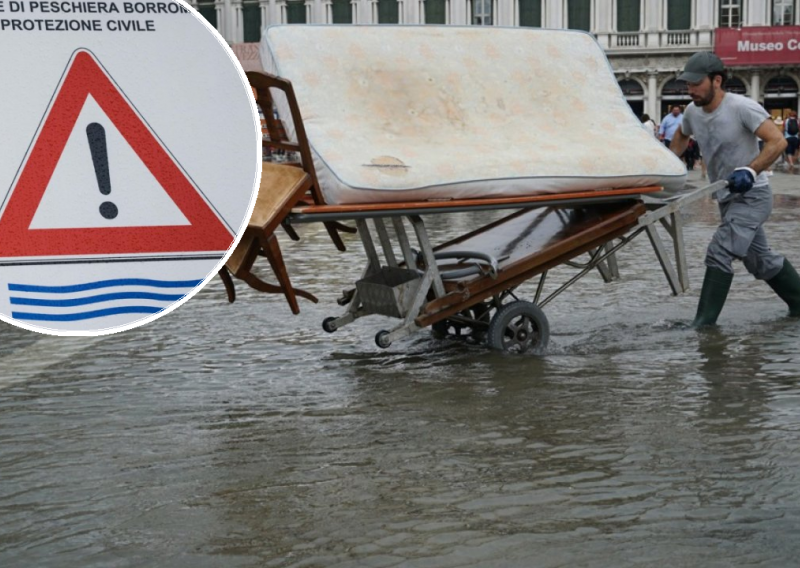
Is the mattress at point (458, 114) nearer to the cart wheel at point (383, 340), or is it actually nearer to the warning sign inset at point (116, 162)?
the cart wheel at point (383, 340)

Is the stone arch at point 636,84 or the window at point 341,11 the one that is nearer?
the stone arch at point 636,84

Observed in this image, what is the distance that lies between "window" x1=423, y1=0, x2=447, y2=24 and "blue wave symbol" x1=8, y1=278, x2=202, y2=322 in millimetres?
59971

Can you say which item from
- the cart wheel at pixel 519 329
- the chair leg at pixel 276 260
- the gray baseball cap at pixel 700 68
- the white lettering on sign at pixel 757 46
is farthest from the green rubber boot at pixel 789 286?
the white lettering on sign at pixel 757 46

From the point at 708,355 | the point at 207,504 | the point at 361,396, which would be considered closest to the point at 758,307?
the point at 708,355

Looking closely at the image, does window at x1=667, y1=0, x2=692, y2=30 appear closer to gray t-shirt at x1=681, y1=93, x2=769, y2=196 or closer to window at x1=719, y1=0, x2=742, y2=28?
window at x1=719, y1=0, x2=742, y2=28

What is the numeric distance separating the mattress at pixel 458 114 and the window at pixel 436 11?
5513cm

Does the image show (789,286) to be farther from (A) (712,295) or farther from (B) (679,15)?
(B) (679,15)

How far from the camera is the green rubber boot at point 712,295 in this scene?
7.62 m

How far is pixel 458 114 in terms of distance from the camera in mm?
6617

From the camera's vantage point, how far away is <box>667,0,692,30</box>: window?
195 feet

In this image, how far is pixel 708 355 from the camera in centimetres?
684

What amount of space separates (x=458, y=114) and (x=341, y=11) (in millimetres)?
57737

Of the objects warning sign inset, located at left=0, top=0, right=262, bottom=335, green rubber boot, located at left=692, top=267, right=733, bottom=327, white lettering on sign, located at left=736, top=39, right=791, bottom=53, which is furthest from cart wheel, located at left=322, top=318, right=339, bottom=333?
white lettering on sign, located at left=736, top=39, right=791, bottom=53

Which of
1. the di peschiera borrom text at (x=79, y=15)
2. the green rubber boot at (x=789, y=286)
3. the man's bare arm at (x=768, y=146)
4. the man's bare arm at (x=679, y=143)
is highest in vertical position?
the di peschiera borrom text at (x=79, y=15)
